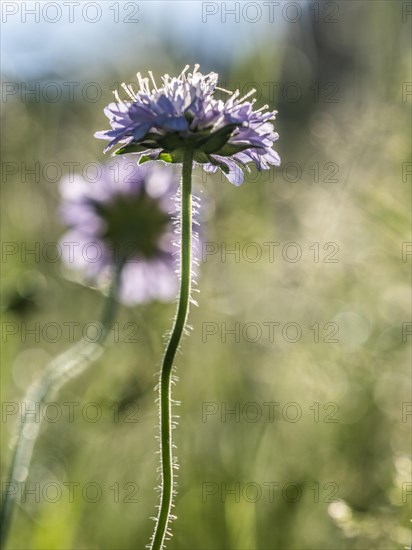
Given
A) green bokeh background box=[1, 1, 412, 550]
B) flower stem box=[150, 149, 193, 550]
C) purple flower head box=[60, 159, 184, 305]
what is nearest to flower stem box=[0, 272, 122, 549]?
green bokeh background box=[1, 1, 412, 550]

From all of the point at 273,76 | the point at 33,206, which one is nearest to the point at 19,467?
the point at 273,76

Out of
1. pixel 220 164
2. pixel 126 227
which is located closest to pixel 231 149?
pixel 220 164

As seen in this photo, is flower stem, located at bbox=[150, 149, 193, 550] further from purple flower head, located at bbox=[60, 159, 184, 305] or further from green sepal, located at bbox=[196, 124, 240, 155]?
purple flower head, located at bbox=[60, 159, 184, 305]

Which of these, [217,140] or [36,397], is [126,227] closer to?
[36,397]

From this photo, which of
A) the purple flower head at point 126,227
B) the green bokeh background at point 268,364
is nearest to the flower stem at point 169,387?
the green bokeh background at point 268,364

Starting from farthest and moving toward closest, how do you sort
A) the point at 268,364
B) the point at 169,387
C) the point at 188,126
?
the point at 268,364
the point at 188,126
the point at 169,387

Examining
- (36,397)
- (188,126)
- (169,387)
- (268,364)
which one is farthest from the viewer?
(268,364)

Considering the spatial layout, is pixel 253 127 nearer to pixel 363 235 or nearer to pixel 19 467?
pixel 19 467
